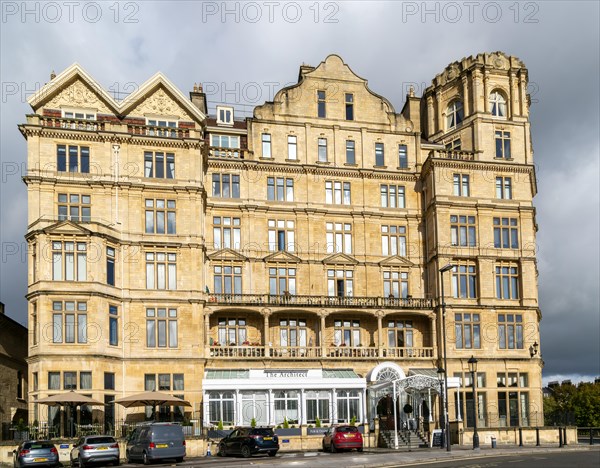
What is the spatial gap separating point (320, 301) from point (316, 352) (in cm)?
339

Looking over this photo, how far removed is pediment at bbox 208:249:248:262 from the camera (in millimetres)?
55062

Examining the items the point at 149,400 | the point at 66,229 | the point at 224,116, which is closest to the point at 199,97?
the point at 224,116

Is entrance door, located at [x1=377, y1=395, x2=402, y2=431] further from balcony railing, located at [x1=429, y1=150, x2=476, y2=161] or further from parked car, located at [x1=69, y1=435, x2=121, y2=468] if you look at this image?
parked car, located at [x1=69, y1=435, x2=121, y2=468]

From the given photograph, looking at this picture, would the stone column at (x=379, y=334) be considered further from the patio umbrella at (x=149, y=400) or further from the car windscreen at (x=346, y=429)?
the patio umbrella at (x=149, y=400)

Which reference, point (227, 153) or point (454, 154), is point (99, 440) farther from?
point (454, 154)

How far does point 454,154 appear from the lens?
193 feet

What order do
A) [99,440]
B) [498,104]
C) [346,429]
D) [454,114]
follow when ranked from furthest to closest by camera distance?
[454,114], [498,104], [346,429], [99,440]

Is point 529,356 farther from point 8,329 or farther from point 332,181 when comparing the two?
point 8,329

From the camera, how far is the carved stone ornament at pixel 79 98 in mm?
52062

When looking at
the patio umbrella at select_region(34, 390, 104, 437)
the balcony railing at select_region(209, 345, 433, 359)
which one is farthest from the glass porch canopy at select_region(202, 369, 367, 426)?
the patio umbrella at select_region(34, 390, 104, 437)

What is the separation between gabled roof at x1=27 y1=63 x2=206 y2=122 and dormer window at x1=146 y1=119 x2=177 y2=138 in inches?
55.5

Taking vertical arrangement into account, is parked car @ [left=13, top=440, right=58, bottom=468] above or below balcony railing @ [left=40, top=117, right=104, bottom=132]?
below

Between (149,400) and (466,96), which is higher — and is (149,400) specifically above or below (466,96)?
below

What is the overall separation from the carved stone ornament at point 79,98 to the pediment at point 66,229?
8819 millimetres
